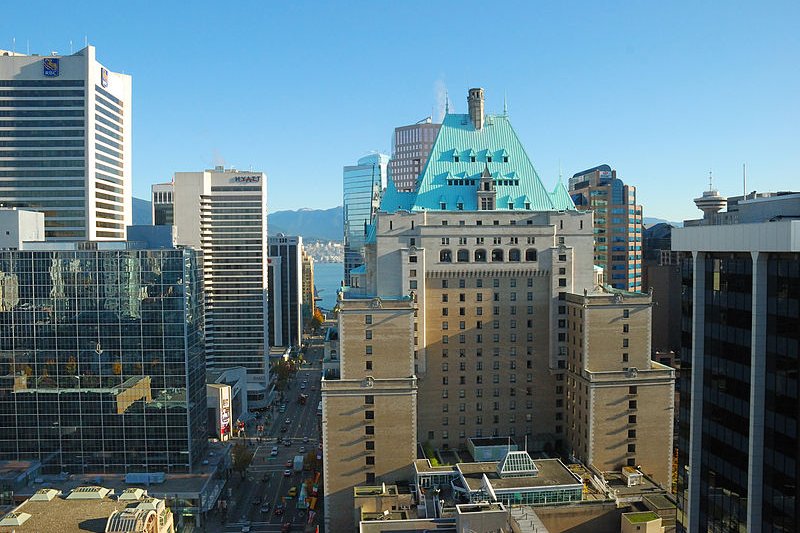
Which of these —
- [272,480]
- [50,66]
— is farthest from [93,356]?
[50,66]

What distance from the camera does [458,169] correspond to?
109750 mm

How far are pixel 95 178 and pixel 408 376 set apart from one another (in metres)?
86.9

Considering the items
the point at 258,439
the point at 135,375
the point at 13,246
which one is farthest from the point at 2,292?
the point at 258,439

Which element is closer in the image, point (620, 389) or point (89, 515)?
point (89, 515)

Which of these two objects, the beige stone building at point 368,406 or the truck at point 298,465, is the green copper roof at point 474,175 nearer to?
the beige stone building at point 368,406

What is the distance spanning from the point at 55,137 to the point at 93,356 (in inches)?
2077

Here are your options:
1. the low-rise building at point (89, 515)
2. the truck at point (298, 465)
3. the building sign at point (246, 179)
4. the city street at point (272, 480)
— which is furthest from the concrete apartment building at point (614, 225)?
the low-rise building at point (89, 515)

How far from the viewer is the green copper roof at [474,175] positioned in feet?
350

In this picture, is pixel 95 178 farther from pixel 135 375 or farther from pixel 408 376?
pixel 408 376

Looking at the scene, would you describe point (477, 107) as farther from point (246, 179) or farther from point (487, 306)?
point (246, 179)

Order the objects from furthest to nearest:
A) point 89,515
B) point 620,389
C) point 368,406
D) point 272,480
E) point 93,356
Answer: point 272,480 < point 93,356 < point 620,389 < point 368,406 < point 89,515

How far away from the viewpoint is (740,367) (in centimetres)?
4369

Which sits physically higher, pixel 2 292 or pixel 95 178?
pixel 95 178

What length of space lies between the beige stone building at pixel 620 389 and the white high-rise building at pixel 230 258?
10458 cm
